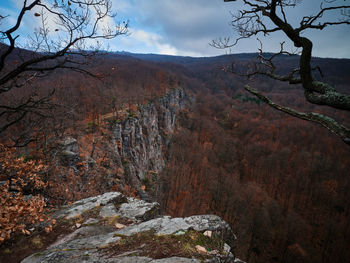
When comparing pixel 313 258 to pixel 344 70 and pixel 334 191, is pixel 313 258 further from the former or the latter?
pixel 344 70

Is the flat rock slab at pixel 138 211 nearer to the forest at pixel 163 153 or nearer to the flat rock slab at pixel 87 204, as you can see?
the flat rock slab at pixel 87 204

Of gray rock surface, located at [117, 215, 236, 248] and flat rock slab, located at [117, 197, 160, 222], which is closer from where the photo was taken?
gray rock surface, located at [117, 215, 236, 248]

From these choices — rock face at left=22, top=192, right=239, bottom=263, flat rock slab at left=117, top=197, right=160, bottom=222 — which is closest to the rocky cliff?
flat rock slab at left=117, top=197, right=160, bottom=222

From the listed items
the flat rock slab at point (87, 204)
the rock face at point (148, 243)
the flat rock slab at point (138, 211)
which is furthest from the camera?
the flat rock slab at point (87, 204)

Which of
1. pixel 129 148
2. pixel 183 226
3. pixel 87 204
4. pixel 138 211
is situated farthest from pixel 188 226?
pixel 129 148

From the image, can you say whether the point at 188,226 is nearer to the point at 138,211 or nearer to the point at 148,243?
the point at 148,243

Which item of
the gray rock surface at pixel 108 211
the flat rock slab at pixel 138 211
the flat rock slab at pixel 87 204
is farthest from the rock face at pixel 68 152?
the flat rock slab at pixel 138 211

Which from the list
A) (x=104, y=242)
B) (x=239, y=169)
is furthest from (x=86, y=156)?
(x=239, y=169)

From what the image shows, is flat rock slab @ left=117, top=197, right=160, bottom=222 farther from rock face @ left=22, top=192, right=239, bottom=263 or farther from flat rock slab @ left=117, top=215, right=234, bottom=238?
flat rock slab @ left=117, top=215, right=234, bottom=238

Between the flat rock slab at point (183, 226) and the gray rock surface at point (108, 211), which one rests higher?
the flat rock slab at point (183, 226)

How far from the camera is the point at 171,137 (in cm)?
5041

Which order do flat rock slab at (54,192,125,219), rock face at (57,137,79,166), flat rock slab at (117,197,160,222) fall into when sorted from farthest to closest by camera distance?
1. rock face at (57,137,79,166)
2. flat rock slab at (54,192,125,219)
3. flat rock slab at (117,197,160,222)

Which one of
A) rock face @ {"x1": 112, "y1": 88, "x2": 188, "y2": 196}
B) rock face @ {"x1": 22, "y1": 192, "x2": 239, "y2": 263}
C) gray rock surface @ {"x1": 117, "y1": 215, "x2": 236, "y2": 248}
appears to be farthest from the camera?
rock face @ {"x1": 112, "y1": 88, "x2": 188, "y2": 196}

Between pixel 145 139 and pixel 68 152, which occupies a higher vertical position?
pixel 68 152
